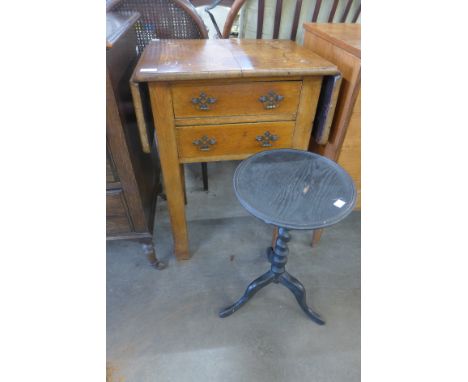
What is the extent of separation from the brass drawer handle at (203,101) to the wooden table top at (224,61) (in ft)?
0.23

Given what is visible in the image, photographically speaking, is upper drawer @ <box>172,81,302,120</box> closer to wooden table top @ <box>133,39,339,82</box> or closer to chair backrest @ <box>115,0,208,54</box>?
wooden table top @ <box>133,39,339,82</box>

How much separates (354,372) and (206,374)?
562mm

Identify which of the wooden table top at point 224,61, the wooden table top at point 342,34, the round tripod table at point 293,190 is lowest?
the round tripod table at point 293,190

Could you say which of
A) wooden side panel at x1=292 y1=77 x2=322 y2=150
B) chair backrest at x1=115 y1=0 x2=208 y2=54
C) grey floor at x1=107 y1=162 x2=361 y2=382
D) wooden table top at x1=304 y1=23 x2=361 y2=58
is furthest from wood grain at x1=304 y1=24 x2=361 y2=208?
chair backrest at x1=115 y1=0 x2=208 y2=54

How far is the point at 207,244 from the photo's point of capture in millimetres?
1473

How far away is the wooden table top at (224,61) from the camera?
78 cm

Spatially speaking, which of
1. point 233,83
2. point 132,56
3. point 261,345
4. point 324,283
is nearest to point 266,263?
point 324,283

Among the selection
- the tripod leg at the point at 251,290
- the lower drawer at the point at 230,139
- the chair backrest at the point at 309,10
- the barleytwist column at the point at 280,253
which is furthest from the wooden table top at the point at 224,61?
the tripod leg at the point at 251,290

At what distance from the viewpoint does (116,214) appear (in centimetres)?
100

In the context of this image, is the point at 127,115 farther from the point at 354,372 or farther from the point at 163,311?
the point at 354,372

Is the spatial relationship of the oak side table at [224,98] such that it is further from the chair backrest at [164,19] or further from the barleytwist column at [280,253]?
the chair backrest at [164,19]

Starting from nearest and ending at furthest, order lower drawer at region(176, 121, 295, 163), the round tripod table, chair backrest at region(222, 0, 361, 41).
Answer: the round tripod table, lower drawer at region(176, 121, 295, 163), chair backrest at region(222, 0, 361, 41)

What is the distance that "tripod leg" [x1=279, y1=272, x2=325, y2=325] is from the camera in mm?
1095

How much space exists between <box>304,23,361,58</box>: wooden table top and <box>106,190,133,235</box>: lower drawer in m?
0.94
